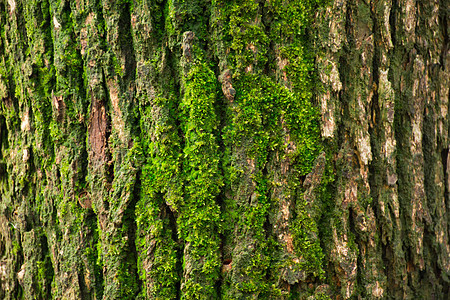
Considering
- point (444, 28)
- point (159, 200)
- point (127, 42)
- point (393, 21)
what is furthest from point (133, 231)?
point (444, 28)

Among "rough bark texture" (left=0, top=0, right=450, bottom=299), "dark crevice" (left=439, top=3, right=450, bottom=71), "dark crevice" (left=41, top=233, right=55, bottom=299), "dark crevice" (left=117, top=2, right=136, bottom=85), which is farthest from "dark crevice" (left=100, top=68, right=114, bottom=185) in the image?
"dark crevice" (left=439, top=3, right=450, bottom=71)

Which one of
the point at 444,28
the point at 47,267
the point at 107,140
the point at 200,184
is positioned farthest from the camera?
the point at 444,28

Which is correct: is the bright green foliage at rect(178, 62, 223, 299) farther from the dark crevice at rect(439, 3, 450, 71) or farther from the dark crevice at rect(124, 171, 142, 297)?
the dark crevice at rect(439, 3, 450, 71)

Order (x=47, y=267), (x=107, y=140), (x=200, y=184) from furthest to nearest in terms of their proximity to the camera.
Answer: (x=47, y=267)
(x=107, y=140)
(x=200, y=184)

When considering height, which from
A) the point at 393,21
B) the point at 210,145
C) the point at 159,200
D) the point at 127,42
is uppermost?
the point at 393,21

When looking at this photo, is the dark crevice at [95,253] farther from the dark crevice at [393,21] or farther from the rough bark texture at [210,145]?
the dark crevice at [393,21]

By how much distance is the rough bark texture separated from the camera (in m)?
1.55

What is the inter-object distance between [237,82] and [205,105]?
0.59ft

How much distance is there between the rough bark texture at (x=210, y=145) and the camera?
1.55 m

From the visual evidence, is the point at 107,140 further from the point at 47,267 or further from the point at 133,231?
the point at 47,267

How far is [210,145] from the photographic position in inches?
60.4

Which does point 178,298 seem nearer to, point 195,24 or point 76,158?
point 76,158

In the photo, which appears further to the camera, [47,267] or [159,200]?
[47,267]

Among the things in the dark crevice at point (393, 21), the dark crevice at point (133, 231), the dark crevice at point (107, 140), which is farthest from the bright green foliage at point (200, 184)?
the dark crevice at point (393, 21)
